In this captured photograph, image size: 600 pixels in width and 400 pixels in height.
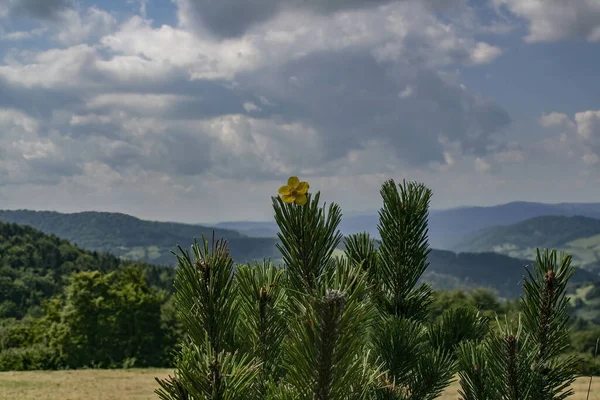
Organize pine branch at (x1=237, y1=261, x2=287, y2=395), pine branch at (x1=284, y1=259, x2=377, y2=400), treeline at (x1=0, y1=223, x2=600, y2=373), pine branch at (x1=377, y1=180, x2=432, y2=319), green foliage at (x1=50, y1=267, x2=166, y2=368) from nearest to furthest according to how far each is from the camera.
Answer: pine branch at (x1=284, y1=259, x2=377, y2=400)
pine branch at (x1=237, y1=261, x2=287, y2=395)
pine branch at (x1=377, y1=180, x2=432, y2=319)
treeline at (x1=0, y1=223, x2=600, y2=373)
green foliage at (x1=50, y1=267, x2=166, y2=368)

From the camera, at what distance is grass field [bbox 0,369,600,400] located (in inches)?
1132

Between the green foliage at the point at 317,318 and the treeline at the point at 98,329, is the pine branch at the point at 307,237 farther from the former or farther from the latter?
the treeline at the point at 98,329

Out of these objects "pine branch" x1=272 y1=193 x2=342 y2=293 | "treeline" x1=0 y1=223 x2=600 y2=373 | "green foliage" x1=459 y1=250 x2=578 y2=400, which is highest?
"pine branch" x1=272 y1=193 x2=342 y2=293

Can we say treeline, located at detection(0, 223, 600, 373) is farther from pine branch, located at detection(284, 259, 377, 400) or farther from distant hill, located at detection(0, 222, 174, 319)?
distant hill, located at detection(0, 222, 174, 319)

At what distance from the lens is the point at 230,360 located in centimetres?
202

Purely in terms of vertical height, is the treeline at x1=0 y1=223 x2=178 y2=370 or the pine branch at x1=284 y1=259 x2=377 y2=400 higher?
the pine branch at x1=284 y1=259 x2=377 y2=400

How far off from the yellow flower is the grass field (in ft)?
85.9

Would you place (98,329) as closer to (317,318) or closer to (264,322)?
(264,322)

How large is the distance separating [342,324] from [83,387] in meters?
34.5

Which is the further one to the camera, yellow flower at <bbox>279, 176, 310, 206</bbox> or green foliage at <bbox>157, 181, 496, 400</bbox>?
yellow flower at <bbox>279, 176, 310, 206</bbox>

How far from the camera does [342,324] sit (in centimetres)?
188

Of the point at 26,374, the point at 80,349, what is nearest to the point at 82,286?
the point at 80,349

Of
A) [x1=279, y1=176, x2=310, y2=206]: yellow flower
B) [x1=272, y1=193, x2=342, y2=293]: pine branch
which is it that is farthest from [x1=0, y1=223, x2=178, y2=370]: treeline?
[x1=279, y1=176, x2=310, y2=206]: yellow flower

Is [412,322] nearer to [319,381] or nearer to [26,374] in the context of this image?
[319,381]
